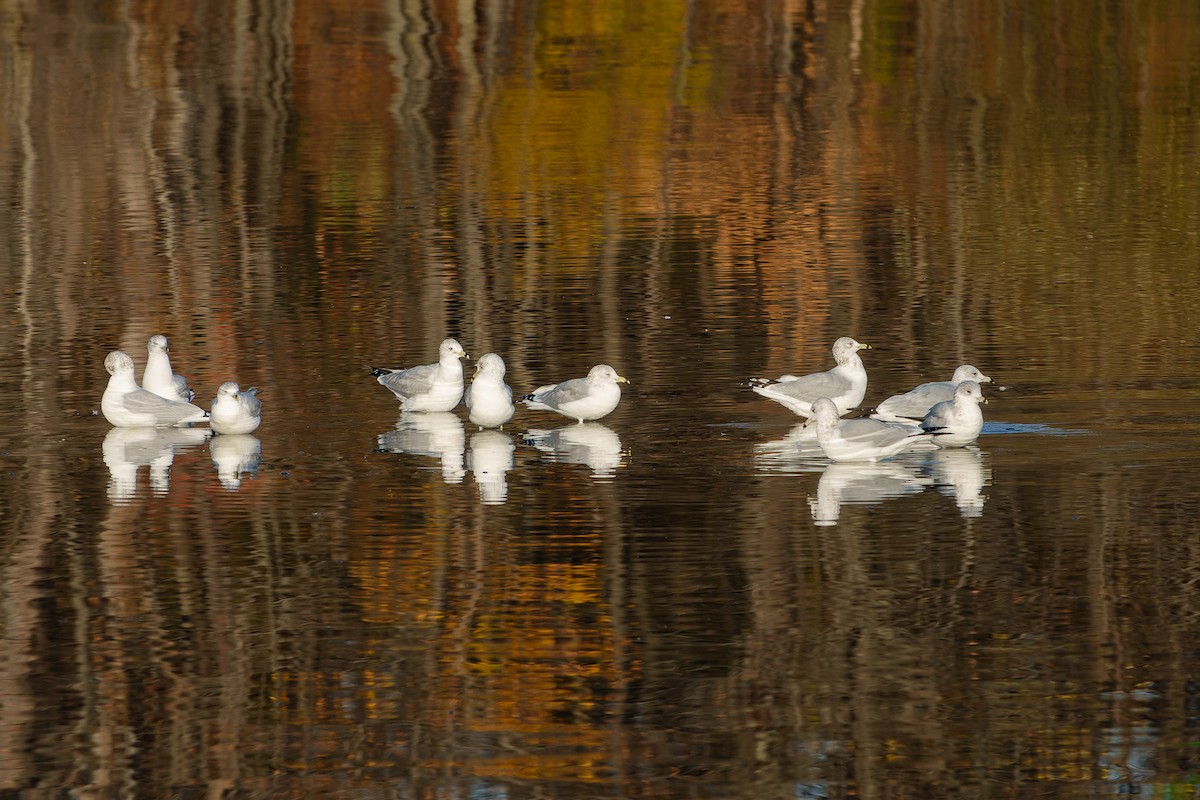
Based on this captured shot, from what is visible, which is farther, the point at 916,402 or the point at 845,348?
the point at 845,348

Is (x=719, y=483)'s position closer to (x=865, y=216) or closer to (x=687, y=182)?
(x=865, y=216)

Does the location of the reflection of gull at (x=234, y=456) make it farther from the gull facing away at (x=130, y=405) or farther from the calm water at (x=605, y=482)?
the gull facing away at (x=130, y=405)

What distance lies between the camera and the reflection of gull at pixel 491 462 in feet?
42.4

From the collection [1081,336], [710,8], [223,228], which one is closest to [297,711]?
[1081,336]

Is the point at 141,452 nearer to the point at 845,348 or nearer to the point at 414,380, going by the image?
the point at 414,380

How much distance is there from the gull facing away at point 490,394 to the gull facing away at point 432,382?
1.71ft

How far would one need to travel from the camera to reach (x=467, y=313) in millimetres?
19547

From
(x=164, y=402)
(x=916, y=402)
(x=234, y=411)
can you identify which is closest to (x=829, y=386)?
(x=916, y=402)

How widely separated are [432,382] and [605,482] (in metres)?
2.80

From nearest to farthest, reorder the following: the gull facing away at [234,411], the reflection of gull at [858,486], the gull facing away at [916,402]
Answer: the reflection of gull at [858,486], the gull facing away at [234,411], the gull facing away at [916,402]

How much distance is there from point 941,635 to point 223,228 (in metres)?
17.0

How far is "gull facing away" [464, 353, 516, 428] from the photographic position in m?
14.9

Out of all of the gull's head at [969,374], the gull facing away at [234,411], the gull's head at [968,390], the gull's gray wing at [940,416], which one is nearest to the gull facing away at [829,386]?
the gull's head at [969,374]

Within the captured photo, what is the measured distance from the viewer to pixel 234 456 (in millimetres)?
14070
